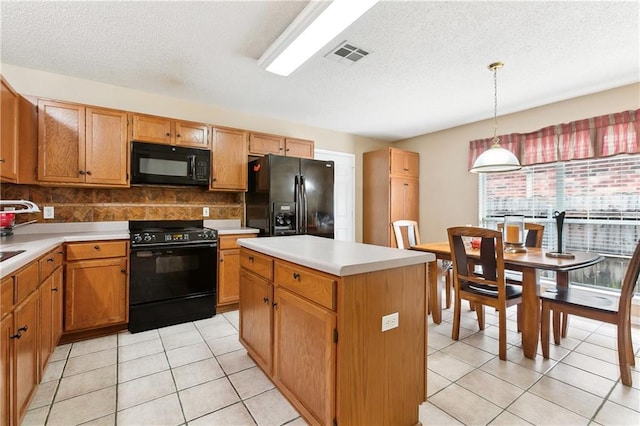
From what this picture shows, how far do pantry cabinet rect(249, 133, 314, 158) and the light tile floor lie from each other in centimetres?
226

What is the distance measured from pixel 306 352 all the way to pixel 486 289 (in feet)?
6.00

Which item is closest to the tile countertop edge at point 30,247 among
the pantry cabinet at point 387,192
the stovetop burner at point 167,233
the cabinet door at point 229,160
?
the stovetop burner at point 167,233

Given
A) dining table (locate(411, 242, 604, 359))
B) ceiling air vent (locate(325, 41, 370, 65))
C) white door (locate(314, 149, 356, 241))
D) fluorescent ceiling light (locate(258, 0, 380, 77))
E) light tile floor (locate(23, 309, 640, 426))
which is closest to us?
light tile floor (locate(23, 309, 640, 426))

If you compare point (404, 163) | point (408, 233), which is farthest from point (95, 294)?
point (404, 163)

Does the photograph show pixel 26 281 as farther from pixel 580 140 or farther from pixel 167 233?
pixel 580 140

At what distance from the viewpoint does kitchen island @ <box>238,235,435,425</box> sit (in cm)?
130

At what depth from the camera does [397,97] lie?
3.48 meters

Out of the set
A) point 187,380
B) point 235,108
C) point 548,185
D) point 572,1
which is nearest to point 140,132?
point 235,108

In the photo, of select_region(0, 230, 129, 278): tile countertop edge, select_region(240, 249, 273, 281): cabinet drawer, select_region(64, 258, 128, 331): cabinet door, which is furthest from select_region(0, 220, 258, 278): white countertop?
select_region(240, 249, 273, 281): cabinet drawer

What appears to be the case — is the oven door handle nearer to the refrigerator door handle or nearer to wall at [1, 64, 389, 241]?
wall at [1, 64, 389, 241]

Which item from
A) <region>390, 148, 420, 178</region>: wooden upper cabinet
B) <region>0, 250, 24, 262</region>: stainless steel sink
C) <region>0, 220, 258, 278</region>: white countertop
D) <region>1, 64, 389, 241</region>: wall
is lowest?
<region>0, 250, 24, 262</region>: stainless steel sink

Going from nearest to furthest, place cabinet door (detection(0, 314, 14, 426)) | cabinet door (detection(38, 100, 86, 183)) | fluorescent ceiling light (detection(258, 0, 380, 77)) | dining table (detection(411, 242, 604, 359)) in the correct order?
cabinet door (detection(0, 314, 14, 426)), fluorescent ceiling light (detection(258, 0, 380, 77)), dining table (detection(411, 242, 604, 359)), cabinet door (detection(38, 100, 86, 183))

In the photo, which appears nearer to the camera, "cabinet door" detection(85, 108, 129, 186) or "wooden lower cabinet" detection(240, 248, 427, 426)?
"wooden lower cabinet" detection(240, 248, 427, 426)

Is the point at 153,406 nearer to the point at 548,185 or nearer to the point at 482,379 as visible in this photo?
the point at 482,379
